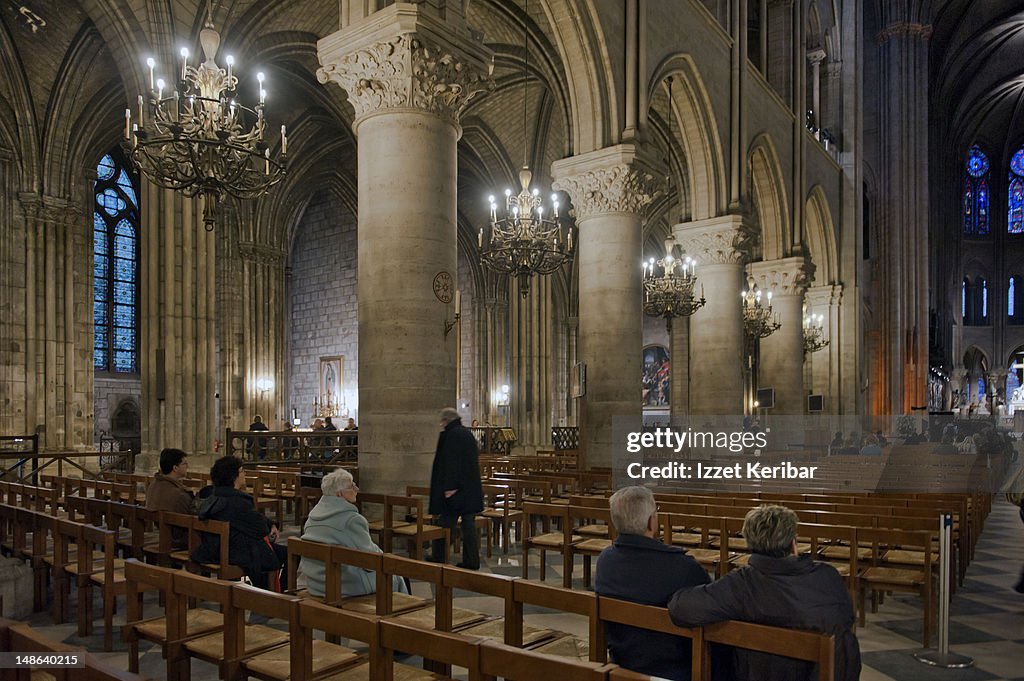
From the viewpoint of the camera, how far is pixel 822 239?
23.9 m

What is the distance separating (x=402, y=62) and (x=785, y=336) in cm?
1552

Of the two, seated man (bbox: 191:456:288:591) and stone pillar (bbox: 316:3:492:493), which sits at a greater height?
stone pillar (bbox: 316:3:492:493)

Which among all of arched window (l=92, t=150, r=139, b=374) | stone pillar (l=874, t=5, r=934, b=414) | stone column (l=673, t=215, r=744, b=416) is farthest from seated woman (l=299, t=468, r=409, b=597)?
stone pillar (l=874, t=5, r=934, b=414)

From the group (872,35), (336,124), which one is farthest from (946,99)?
(336,124)

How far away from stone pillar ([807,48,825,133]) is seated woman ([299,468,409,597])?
22.9 meters

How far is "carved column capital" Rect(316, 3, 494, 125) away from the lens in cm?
766

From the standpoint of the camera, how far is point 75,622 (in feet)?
16.6

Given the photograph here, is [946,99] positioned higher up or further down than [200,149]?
higher up

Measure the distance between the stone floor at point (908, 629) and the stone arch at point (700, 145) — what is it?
31.0 feet

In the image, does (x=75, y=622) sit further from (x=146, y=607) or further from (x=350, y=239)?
(x=350, y=239)

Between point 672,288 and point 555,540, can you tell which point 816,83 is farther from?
point 555,540

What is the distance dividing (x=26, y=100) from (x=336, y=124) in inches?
321

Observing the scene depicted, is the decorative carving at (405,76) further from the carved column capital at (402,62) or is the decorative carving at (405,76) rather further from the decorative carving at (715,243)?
the decorative carving at (715,243)

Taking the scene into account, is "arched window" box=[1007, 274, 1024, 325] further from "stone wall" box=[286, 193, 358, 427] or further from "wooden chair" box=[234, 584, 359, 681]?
"wooden chair" box=[234, 584, 359, 681]
